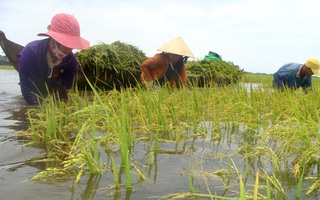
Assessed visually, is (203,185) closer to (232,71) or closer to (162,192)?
(162,192)

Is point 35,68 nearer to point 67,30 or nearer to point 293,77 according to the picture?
point 67,30

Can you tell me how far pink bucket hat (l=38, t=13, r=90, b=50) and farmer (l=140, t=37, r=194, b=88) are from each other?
148 cm

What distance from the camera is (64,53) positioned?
3.32 meters

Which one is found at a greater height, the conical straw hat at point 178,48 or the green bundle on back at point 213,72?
the conical straw hat at point 178,48

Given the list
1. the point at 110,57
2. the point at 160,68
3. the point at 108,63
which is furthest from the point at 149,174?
the point at 110,57

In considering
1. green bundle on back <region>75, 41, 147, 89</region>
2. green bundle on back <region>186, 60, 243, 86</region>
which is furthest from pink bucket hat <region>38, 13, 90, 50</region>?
green bundle on back <region>186, 60, 243, 86</region>

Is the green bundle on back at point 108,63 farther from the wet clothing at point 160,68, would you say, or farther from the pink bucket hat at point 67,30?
the pink bucket hat at point 67,30

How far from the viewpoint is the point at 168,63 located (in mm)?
4641

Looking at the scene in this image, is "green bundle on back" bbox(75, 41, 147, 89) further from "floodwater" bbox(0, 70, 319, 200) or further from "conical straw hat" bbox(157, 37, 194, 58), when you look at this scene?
"floodwater" bbox(0, 70, 319, 200)

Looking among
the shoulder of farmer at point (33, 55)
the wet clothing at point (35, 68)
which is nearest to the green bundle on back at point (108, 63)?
the wet clothing at point (35, 68)

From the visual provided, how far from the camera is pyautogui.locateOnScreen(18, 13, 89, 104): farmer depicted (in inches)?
118

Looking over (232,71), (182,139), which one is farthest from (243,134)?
(232,71)

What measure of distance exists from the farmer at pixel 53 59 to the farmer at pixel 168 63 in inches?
43.1

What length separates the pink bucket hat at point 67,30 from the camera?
295cm
